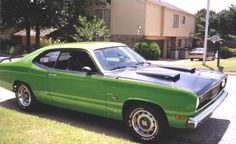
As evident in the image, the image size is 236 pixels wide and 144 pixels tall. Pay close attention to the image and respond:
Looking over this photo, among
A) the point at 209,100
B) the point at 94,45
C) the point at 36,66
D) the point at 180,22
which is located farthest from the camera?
the point at 180,22

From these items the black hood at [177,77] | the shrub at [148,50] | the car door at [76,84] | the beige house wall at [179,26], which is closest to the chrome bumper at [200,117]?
the black hood at [177,77]

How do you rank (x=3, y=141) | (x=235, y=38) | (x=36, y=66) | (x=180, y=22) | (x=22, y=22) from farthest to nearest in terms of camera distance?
(x=235, y=38), (x=180, y=22), (x=22, y=22), (x=36, y=66), (x=3, y=141)

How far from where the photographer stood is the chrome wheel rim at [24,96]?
7263 millimetres

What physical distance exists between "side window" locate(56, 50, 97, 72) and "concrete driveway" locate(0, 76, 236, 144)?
1.12 m

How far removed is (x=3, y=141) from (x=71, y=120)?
6.75 ft

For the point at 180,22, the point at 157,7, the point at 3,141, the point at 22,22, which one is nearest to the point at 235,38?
the point at 180,22

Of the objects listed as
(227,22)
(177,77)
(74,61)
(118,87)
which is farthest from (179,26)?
(118,87)

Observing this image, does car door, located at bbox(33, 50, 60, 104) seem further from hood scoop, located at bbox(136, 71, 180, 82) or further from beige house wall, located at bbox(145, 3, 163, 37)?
beige house wall, located at bbox(145, 3, 163, 37)

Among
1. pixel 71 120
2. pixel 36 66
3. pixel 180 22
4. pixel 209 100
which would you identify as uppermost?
pixel 180 22

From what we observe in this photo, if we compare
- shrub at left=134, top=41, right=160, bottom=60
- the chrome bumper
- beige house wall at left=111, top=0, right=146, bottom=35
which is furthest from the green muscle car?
beige house wall at left=111, top=0, right=146, bottom=35

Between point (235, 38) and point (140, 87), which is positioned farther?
point (235, 38)

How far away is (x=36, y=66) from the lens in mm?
6977

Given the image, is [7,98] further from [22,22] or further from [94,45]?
[22,22]

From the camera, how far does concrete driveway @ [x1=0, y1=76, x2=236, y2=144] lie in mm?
5535
